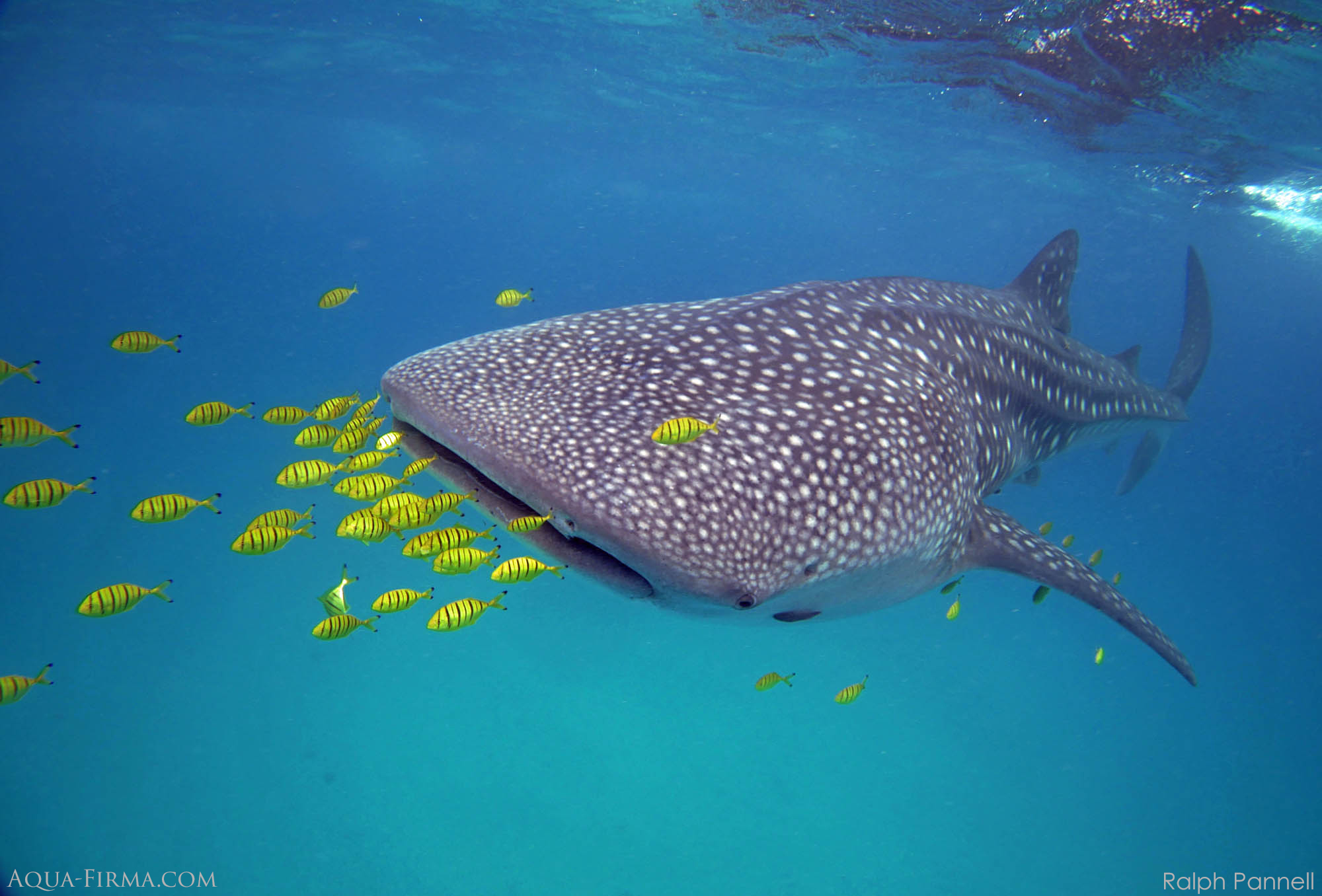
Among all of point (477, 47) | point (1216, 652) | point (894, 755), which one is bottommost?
Answer: point (1216, 652)

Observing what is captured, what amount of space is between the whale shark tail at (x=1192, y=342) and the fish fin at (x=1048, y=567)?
7096 mm

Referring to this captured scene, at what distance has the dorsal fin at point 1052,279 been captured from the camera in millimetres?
6777

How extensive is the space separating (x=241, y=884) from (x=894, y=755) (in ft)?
38.1

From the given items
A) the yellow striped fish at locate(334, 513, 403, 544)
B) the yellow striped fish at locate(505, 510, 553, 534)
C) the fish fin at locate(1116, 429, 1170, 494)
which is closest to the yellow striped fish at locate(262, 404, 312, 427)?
the yellow striped fish at locate(334, 513, 403, 544)

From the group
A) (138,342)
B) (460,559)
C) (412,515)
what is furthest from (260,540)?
(138,342)

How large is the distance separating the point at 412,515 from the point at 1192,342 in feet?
40.2

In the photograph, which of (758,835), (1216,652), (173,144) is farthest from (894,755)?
(173,144)

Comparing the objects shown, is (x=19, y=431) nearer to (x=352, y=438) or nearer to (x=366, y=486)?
(x=352, y=438)

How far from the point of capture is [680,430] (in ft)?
7.80

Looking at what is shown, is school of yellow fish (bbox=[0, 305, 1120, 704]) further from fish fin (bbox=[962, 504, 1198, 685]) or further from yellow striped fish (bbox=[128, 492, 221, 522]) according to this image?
fish fin (bbox=[962, 504, 1198, 685])

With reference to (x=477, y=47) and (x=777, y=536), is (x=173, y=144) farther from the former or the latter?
(x=777, y=536)

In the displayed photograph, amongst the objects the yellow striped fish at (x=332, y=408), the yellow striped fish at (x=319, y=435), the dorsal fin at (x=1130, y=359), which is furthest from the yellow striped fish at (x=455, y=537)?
the dorsal fin at (x=1130, y=359)

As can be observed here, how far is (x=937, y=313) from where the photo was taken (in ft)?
15.0

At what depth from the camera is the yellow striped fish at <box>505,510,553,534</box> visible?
7.10 feet
